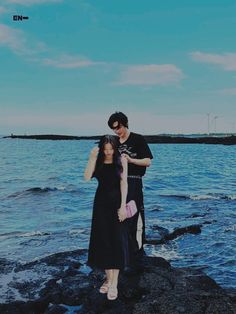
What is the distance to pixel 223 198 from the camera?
2236cm

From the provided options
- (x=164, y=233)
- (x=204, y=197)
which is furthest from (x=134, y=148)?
(x=204, y=197)

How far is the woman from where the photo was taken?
20.5 ft

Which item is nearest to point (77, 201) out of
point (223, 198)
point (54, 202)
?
point (54, 202)

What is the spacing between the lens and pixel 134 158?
710cm

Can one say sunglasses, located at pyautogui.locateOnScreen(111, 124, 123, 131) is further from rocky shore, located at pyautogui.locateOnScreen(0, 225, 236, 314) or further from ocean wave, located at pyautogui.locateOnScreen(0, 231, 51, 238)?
ocean wave, located at pyautogui.locateOnScreen(0, 231, 51, 238)

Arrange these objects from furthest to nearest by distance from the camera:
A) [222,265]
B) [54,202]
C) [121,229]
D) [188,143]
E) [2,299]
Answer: [188,143], [54,202], [222,265], [2,299], [121,229]

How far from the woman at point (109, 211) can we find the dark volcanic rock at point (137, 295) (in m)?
0.30

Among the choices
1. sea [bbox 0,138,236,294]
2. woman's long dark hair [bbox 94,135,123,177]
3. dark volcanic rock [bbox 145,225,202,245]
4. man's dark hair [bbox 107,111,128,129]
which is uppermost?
man's dark hair [bbox 107,111,128,129]

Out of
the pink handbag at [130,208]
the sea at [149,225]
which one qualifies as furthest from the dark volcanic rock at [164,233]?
the pink handbag at [130,208]

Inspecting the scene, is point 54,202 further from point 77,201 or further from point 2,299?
point 2,299

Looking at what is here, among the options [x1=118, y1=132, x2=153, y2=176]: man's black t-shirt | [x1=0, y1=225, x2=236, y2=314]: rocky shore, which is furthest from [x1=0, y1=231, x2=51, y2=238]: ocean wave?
[x1=118, y1=132, x2=153, y2=176]: man's black t-shirt

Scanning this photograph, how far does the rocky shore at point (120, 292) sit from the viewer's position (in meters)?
5.91

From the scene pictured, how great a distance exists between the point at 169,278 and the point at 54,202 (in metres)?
15.2

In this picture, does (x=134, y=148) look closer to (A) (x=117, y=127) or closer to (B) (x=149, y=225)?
(A) (x=117, y=127)
